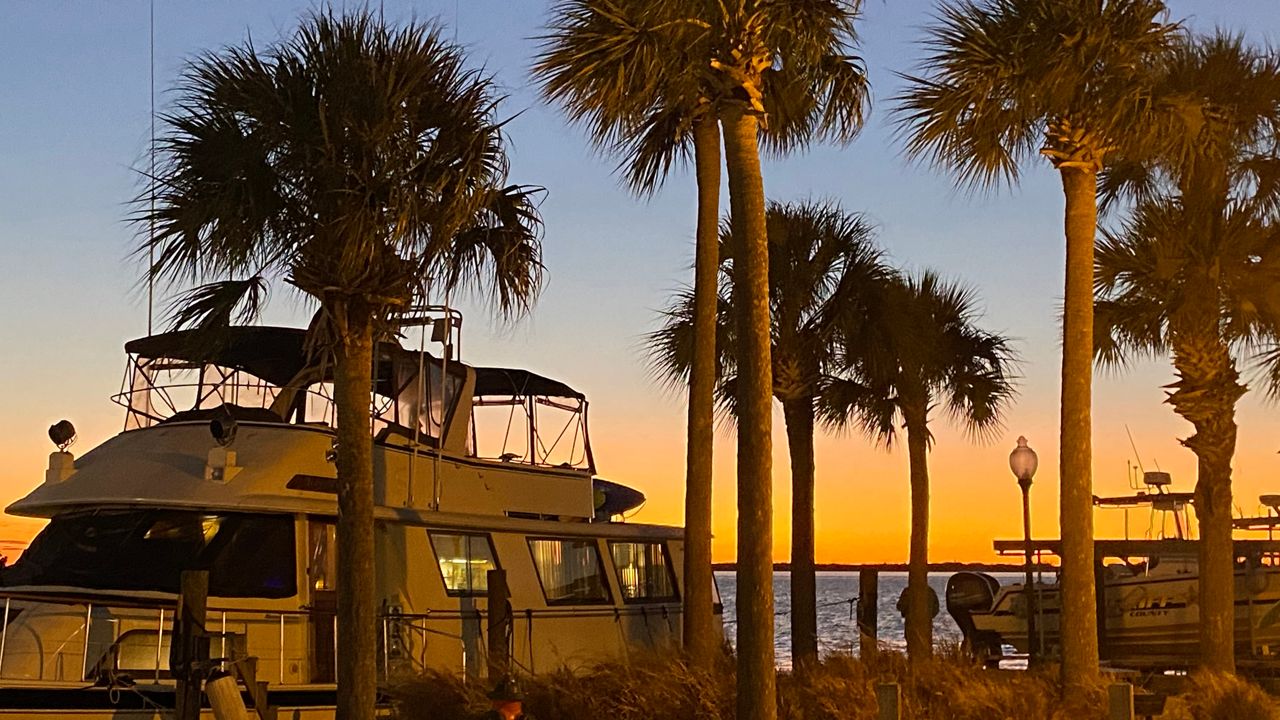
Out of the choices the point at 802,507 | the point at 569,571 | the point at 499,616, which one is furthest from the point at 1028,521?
the point at 499,616

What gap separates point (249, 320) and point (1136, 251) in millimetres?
11777

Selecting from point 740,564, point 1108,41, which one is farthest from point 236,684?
point 1108,41

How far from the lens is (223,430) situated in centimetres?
1722

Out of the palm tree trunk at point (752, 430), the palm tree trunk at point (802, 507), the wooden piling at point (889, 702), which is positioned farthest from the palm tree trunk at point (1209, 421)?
the wooden piling at point (889, 702)

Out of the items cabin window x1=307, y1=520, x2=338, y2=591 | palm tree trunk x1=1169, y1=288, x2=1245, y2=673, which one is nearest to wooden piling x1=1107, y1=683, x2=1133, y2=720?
palm tree trunk x1=1169, y1=288, x2=1245, y2=673

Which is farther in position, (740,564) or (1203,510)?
(1203,510)

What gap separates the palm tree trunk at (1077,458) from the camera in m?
16.2

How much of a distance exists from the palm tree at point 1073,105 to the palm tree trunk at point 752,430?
146 inches

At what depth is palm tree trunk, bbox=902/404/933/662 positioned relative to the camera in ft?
93.4

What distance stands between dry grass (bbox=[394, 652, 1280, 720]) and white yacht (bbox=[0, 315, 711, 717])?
140 centimetres

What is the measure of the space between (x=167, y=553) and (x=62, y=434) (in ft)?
7.26

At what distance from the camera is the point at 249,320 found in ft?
53.5

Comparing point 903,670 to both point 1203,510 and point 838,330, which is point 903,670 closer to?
point 1203,510

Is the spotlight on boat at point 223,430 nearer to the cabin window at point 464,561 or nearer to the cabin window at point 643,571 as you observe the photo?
Answer: the cabin window at point 464,561
